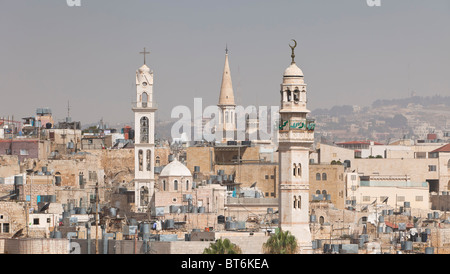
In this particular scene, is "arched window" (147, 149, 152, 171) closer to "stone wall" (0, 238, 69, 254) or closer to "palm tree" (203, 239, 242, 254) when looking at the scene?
"palm tree" (203, 239, 242, 254)

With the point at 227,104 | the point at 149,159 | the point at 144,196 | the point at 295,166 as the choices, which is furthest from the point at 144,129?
the point at 227,104

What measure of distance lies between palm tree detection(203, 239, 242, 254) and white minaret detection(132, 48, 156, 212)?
23.1 meters

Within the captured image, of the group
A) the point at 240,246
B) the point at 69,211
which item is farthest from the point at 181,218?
the point at 240,246

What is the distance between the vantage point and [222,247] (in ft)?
134

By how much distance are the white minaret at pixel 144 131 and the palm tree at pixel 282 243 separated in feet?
72.2

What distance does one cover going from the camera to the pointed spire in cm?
9369

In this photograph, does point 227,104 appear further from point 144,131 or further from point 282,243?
point 282,243

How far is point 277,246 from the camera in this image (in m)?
42.3

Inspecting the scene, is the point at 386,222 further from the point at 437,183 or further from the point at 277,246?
the point at 437,183

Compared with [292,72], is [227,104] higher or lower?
higher

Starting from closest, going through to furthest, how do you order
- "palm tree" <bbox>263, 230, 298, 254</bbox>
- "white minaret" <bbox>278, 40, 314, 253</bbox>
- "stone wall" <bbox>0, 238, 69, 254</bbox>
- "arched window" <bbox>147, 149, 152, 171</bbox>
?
1. "stone wall" <bbox>0, 238, 69, 254</bbox>
2. "palm tree" <bbox>263, 230, 298, 254</bbox>
3. "white minaret" <bbox>278, 40, 314, 253</bbox>
4. "arched window" <bbox>147, 149, 152, 171</bbox>

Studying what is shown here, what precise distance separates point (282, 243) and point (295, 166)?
112 inches

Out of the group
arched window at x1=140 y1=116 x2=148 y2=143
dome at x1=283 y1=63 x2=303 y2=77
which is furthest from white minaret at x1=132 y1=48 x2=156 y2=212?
dome at x1=283 y1=63 x2=303 y2=77
